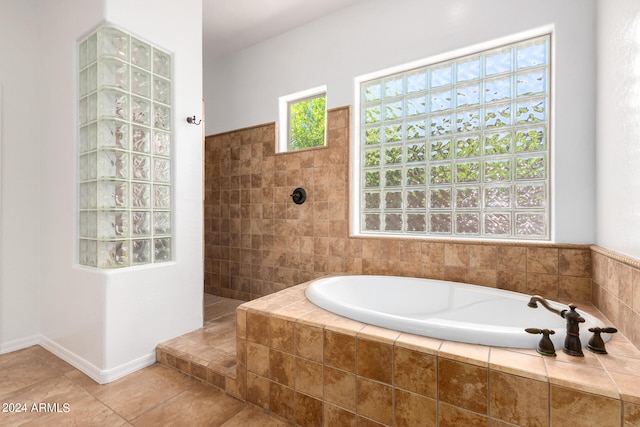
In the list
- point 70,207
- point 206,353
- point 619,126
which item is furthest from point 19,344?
point 619,126

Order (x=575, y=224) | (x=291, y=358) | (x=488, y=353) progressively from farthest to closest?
(x=575, y=224)
(x=291, y=358)
(x=488, y=353)

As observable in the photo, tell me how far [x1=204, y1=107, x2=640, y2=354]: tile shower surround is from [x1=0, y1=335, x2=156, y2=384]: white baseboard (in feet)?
3.95

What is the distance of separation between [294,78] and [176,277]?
6.33ft

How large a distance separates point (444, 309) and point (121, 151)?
216 cm

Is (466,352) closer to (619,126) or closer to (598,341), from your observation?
(598,341)

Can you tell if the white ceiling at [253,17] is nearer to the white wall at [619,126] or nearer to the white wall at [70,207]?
the white wall at [70,207]

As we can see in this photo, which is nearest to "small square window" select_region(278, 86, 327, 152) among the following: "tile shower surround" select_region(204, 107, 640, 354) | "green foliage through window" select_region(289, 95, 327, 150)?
"green foliage through window" select_region(289, 95, 327, 150)

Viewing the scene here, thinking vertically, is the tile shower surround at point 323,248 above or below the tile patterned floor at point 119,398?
above

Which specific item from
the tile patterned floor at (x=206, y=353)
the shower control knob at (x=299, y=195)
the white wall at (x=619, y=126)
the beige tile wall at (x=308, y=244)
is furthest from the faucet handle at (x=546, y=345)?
the shower control knob at (x=299, y=195)

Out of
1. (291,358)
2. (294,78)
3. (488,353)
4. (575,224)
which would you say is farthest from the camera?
(294,78)

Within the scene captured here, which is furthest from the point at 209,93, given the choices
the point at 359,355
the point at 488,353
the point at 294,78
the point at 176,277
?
the point at 488,353

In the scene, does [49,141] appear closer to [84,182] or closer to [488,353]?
[84,182]

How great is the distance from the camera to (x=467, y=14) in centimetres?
195

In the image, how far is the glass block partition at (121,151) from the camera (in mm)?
1666
